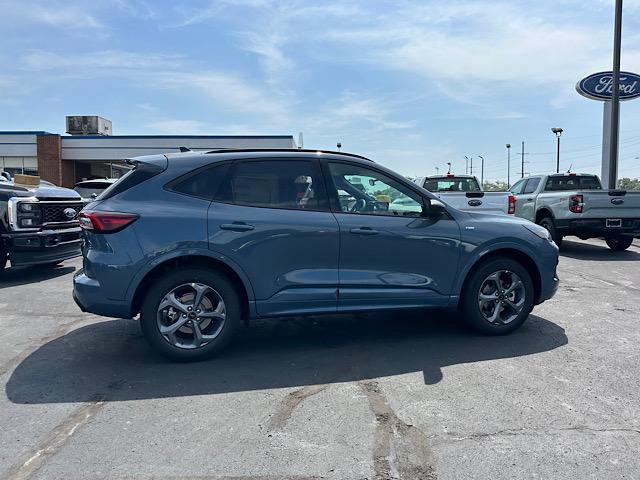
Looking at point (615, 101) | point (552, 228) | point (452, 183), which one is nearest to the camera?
point (552, 228)

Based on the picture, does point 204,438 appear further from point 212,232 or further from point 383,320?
point 383,320

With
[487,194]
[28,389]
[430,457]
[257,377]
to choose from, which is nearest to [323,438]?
[430,457]

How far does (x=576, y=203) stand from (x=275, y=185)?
8527mm

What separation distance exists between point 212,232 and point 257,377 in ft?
4.18

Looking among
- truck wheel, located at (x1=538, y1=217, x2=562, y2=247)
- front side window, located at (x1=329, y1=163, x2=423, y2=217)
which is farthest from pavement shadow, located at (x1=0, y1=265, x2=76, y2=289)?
truck wheel, located at (x1=538, y1=217, x2=562, y2=247)

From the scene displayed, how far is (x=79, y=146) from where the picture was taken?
31.1 metres

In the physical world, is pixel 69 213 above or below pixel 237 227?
above

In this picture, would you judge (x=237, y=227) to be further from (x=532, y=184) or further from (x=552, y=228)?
(x=532, y=184)

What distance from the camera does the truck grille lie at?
859 centimetres

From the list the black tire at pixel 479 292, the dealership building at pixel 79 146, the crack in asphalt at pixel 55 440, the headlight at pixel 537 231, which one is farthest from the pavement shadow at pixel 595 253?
the dealership building at pixel 79 146

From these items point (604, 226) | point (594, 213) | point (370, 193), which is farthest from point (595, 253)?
point (370, 193)

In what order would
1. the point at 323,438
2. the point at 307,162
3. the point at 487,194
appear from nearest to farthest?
the point at 323,438
the point at 307,162
the point at 487,194

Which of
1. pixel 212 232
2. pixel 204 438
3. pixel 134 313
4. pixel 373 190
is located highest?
pixel 373 190

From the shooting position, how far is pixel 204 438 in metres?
3.42
